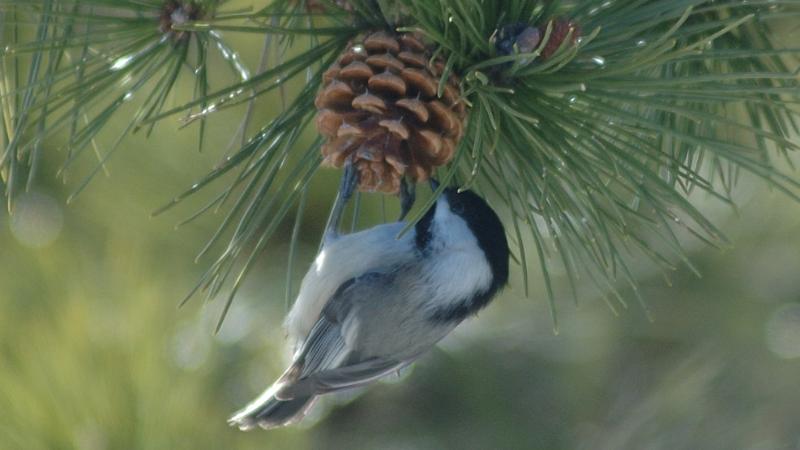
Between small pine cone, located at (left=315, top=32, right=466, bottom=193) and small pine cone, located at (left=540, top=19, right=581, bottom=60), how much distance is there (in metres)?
0.09

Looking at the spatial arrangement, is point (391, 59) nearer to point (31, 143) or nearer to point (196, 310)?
point (31, 143)

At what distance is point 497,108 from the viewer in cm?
96

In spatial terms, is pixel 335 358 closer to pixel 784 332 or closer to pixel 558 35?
pixel 558 35

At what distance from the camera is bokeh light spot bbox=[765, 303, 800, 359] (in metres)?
2.29

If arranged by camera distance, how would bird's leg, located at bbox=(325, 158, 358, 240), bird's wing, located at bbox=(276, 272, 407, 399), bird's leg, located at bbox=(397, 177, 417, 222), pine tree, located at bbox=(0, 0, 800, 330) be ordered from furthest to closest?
bird's wing, located at bbox=(276, 272, 407, 399) → bird's leg, located at bbox=(397, 177, 417, 222) → bird's leg, located at bbox=(325, 158, 358, 240) → pine tree, located at bbox=(0, 0, 800, 330)

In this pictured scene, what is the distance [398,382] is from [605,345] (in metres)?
0.43

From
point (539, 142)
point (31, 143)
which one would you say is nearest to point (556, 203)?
point (539, 142)

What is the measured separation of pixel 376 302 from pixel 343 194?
0.91 ft

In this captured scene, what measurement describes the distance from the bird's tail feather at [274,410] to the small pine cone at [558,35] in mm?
667

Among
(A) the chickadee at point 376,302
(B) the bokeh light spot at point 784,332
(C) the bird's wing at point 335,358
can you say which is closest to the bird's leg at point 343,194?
(A) the chickadee at point 376,302

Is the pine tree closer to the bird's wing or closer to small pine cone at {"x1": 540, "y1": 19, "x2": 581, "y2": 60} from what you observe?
small pine cone at {"x1": 540, "y1": 19, "x2": 581, "y2": 60}

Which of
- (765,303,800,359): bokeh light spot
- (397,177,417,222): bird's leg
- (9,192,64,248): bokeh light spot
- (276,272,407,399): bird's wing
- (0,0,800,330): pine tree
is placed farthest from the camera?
(765,303,800,359): bokeh light spot

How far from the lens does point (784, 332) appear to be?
2303 millimetres

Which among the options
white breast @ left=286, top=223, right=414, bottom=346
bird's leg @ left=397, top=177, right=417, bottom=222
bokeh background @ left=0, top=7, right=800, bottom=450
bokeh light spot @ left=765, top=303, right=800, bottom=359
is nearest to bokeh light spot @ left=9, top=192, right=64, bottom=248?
bokeh background @ left=0, top=7, right=800, bottom=450
